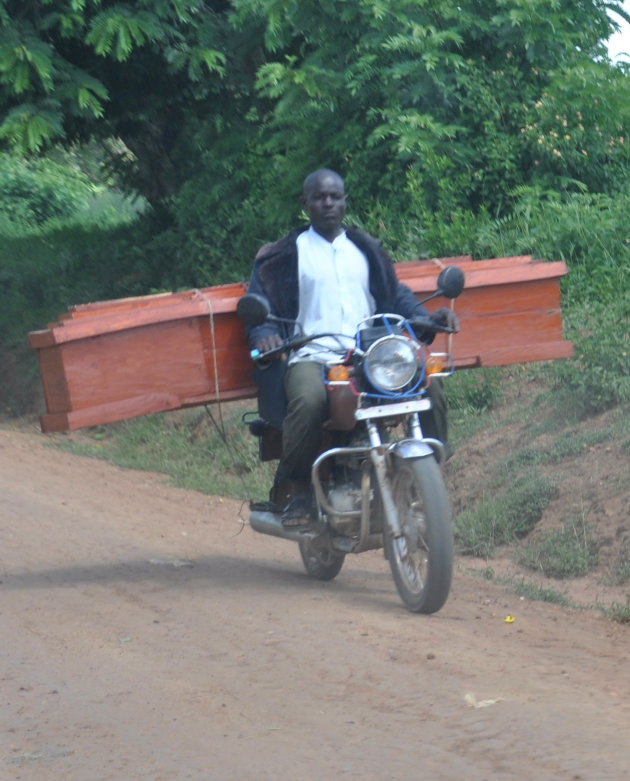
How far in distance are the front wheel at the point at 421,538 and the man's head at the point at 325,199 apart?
4.06 ft

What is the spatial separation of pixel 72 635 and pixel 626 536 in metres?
2.92

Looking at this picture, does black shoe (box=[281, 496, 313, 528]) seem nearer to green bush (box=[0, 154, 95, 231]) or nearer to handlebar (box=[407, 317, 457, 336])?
handlebar (box=[407, 317, 457, 336])

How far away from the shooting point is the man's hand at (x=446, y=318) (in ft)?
17.8

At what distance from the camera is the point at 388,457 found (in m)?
5.19

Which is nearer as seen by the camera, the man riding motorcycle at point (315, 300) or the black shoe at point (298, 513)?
the man riding motorcycle at point (315, 300)

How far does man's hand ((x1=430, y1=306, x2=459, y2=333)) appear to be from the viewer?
5422mm

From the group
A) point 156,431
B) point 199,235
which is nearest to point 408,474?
point 156,431

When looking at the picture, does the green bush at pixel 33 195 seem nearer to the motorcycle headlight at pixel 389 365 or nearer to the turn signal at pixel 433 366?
the turn signal at pixel 433 366

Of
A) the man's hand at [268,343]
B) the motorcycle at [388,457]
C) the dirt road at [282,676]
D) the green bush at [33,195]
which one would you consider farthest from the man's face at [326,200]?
the green bush at [33,195]

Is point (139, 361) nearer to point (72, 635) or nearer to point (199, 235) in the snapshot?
point (72, 635)

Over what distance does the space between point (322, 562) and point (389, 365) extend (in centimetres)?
133

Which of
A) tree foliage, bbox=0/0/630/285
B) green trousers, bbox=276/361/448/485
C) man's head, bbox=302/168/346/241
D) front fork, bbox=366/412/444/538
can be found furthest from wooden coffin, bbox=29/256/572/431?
tree foliage, bbox=0/0/630/285

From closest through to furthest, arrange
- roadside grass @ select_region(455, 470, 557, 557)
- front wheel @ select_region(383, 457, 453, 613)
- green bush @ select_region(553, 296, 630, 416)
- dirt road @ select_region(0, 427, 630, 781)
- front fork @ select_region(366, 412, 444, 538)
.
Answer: dirt road @ select_region(0, 427, 630, 781)
front wheel @ select_region(383, 457, 453, 613)
front fork @ select_region(366, 412, 444, 538)
roadside grass @ select_region(455, 470, 557, 557)
green bush @ select_region(553, 296, 630, 416)

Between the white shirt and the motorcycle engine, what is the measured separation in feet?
2.06
